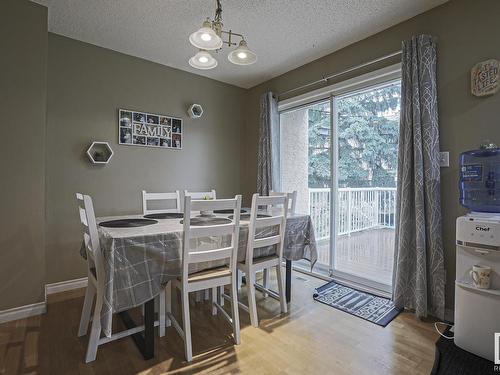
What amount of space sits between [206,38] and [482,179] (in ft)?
7.29

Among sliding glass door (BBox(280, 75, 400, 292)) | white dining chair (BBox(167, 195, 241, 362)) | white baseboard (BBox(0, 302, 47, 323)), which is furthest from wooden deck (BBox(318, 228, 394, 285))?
white baseboard (BBox(0, 302, 47, 323))

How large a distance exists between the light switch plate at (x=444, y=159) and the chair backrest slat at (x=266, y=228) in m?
1.32

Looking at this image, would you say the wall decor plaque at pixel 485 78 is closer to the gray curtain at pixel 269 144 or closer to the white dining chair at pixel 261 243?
the white dining chair at pixel 261 243

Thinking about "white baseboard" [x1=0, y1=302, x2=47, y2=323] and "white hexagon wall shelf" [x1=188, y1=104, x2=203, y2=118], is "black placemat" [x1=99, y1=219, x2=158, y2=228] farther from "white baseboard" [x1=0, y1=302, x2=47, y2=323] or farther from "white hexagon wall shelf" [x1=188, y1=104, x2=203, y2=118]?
"white hexagon wall shelf" [x1=188, y1=104, x2=203, y2=118]

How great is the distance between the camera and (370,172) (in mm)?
2961

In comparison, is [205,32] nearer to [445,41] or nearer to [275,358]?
[445,41]

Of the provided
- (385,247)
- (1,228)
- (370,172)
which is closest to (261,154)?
(370,172)

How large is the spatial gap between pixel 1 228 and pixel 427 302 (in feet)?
11.5

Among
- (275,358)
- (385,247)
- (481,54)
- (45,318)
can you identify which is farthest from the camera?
(385,247)

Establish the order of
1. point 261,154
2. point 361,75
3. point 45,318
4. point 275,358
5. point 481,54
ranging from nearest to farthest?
point 275,358 < point 481,54 < point 45,318 < point 361,75 < point 261,154

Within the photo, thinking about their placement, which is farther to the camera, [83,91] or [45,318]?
[83,91]

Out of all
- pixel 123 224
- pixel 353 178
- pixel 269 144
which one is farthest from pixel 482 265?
pixel 269 144

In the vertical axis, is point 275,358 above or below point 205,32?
below

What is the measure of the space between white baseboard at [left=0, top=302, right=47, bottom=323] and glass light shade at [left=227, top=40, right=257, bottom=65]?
2.61 meters
